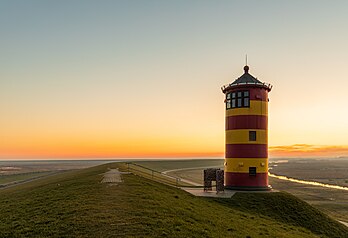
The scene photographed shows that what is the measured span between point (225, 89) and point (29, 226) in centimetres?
1968

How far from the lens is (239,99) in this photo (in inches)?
1100

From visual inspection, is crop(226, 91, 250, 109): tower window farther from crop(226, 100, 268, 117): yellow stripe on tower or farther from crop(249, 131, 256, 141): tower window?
crop(249, 131, 256, 141): tower window

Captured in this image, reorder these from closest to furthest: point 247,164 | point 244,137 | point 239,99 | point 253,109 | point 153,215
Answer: point 153,215
point 247,164
point 244,137
point 253,109
point 239,99

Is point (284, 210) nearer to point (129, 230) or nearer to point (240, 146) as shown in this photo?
point (240, 146)

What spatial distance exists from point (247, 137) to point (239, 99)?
322 centimetres

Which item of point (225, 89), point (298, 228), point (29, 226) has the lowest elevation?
point (298, 228)

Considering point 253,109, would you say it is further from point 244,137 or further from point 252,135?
point 244,137

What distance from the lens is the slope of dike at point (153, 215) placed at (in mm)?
13461

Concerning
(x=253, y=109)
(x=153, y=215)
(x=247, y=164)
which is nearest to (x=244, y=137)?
(x=247, y=164)

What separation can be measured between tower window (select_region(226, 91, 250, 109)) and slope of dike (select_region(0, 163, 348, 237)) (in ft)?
24.7

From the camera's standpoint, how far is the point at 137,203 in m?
16.6

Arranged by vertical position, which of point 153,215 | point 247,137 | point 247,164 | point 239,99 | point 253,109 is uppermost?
point 239,99

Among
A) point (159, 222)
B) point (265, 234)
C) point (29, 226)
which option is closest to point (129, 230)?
point (159, 222)

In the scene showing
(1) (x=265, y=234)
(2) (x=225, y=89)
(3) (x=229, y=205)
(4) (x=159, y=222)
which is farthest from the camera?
(2) (x=225, y=89)
